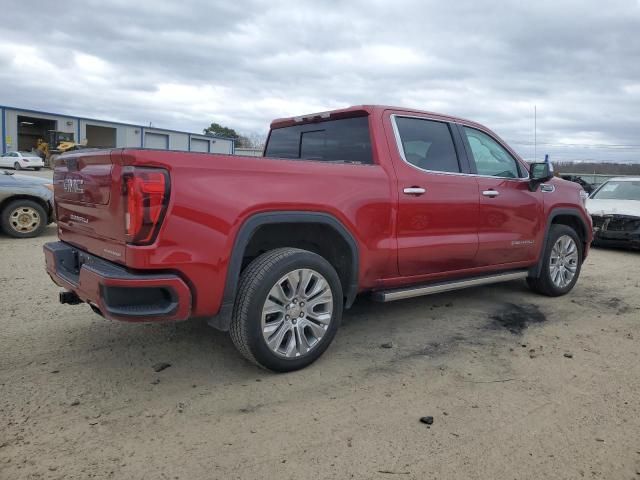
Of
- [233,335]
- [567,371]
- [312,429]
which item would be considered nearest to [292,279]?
[233,335]

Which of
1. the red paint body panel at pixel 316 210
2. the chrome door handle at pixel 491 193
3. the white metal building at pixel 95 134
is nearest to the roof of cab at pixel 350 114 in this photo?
the red paint body panel at pixel 316 210

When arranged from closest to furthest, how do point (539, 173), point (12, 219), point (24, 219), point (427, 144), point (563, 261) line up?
point (427, 144) < point (539, 173) < point (563, 261) < point (12, 219) < point (24, 219)

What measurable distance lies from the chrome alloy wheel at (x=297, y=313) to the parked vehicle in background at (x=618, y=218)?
793 centimetres

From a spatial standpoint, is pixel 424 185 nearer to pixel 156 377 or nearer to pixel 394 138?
pixel 394 138

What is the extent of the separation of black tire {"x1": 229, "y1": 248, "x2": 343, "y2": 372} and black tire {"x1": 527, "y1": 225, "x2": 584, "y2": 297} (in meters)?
3.16

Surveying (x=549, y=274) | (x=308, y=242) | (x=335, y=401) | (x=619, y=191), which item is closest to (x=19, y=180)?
(x=308, y=242)

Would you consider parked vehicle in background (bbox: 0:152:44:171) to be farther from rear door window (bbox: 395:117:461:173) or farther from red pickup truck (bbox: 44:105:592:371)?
rear door window (bbox: 395:117:461:173)

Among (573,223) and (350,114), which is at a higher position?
(350,114)

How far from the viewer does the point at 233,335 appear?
3369 millimetres

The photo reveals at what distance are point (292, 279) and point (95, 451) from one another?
1489mm

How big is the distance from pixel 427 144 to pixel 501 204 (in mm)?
1035

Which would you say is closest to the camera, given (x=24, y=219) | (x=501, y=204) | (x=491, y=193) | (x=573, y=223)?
(x=491, y=193)

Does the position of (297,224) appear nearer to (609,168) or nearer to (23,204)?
(23,204)

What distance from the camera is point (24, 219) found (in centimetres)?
867
